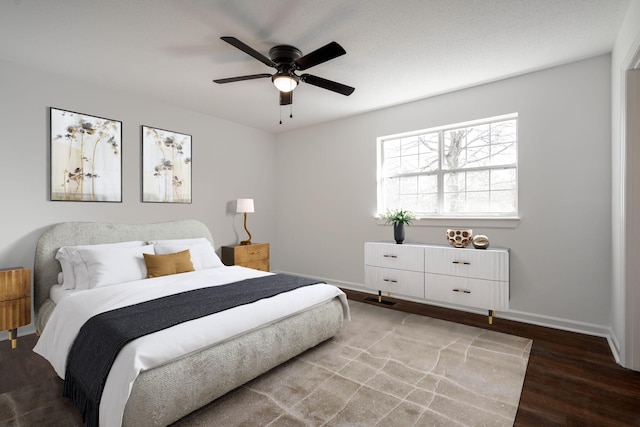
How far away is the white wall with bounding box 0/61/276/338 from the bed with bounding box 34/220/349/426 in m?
0.21

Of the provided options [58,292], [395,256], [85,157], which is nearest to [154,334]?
[58,292]

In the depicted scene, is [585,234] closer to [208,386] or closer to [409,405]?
[409,405]

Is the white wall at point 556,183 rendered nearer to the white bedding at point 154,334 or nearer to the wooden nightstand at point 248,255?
the white bedding at point 154,334

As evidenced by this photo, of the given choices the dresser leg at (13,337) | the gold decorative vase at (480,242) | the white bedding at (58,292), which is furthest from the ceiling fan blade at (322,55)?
the dresser leg at (13,337)

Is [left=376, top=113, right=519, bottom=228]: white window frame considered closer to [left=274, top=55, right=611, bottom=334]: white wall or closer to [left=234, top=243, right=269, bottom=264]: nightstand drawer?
[left=274, top=55, right=611, bottom=334]: white wall

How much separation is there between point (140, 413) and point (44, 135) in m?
3.06

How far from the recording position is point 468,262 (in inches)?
130

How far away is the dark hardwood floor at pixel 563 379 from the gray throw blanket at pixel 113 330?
77cm

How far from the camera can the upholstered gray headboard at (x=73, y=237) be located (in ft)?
10.0

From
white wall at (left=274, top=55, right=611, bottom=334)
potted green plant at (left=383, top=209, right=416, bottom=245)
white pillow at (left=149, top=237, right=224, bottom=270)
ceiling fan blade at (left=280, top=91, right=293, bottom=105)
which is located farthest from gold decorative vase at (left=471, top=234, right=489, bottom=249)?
white pillow at (left=149, top=237, right=224, bottom=270)

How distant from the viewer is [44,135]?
3.17m

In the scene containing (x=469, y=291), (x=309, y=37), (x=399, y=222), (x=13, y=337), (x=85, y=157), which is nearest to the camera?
(x=309, y=37)

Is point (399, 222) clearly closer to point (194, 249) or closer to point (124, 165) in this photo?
point (194, 249)

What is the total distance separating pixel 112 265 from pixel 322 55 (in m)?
2.65
